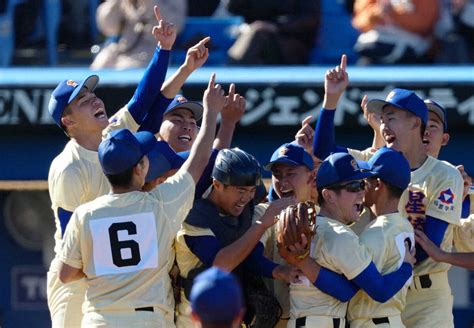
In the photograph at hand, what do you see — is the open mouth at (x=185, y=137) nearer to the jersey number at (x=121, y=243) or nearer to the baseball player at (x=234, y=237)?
the baseball player at (x=234, y=237)

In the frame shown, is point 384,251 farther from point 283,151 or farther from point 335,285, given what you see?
point 283,151

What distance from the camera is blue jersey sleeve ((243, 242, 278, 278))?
200 inches

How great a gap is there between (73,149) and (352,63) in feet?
13.3

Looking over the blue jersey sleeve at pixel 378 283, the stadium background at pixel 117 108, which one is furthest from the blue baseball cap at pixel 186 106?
the stadium background at pixel 117 108

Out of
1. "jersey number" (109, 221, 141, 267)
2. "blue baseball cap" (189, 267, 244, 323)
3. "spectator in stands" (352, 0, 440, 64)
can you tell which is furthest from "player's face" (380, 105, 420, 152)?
"spectator in stands" (352, 0, 440, 64)

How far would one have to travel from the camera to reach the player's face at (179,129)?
5.78m

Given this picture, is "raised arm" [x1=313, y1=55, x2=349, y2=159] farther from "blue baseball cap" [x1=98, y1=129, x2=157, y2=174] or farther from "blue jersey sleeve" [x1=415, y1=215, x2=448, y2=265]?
"blue baseball cap" [x1=98, y1=129, x2=157, y2=174]

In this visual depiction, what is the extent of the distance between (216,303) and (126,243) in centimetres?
150

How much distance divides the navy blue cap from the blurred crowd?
11.4ft

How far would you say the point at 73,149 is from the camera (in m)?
5.25

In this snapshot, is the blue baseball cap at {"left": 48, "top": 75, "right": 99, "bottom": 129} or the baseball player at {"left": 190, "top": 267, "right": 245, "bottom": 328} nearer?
the baseball player at {"left": 190, "top": 267, "right": 245, "bottom": 328}

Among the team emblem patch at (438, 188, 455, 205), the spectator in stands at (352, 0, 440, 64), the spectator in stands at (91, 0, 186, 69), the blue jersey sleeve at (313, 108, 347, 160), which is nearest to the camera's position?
the team emblem patch at (438, 188, 455, 205)

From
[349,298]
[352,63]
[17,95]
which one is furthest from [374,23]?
[349,298]

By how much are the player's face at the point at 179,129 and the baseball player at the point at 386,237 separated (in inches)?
41.0
